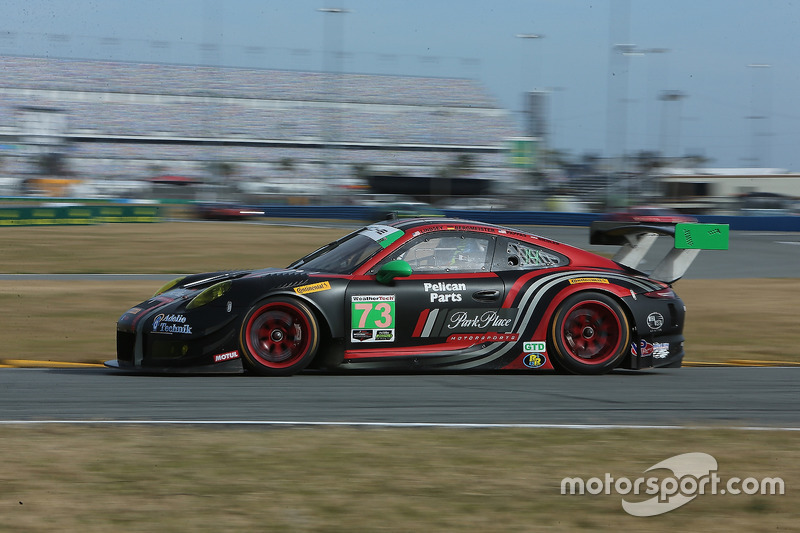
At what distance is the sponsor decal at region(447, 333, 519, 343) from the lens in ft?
23.9

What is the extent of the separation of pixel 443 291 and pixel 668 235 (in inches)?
86.0

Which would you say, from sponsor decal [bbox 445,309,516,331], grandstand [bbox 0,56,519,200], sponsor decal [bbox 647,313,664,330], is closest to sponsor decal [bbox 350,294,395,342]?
sponsor decal [bbox 445,309,516,331]

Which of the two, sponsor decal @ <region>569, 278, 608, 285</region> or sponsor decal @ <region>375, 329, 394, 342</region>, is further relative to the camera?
sponsor decal @ <region>569, 278, 608, 285</region>

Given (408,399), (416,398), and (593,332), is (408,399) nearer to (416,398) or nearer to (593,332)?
(416,398)

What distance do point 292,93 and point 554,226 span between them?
28208 mm

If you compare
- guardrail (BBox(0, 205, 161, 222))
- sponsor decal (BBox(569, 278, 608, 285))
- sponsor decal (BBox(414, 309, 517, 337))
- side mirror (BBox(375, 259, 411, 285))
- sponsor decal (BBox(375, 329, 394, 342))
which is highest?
side mirror (BBox(375, 259, 411, 285))

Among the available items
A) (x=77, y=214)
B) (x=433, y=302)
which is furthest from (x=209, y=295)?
(x=77, y=214)

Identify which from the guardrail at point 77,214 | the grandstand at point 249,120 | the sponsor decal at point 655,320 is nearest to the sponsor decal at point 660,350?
the sponsor decal at point 655,320

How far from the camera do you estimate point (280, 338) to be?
7031 millimetres

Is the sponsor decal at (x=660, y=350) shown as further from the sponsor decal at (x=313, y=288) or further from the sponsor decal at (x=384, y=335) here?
the sponsor decal at (x=313, y=288)

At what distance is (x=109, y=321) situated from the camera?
10.6 metres

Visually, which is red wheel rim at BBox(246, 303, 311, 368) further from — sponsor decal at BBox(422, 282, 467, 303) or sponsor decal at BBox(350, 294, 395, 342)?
sponsor decal at BBox(422, 282, 467, 303)

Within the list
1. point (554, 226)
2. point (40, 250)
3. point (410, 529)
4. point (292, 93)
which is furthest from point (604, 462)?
point (292, 93)

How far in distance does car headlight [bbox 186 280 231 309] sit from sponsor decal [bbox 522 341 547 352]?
2.27 meters
